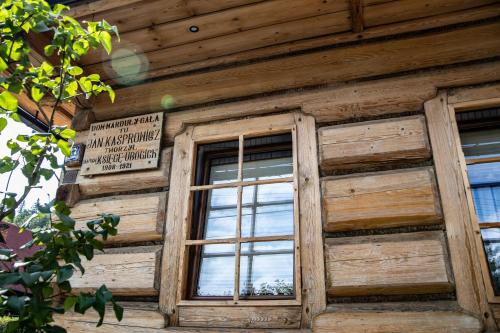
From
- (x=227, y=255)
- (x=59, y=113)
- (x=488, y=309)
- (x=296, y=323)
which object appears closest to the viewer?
(x=488, y=309)

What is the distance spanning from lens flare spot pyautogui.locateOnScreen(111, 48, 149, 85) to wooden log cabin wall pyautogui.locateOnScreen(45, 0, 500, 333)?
0.04ft

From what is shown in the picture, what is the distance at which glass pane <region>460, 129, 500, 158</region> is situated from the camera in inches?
101

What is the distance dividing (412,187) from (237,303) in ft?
4.37

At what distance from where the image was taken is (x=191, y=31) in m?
2.93

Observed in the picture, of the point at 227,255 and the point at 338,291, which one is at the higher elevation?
the point at 227,255

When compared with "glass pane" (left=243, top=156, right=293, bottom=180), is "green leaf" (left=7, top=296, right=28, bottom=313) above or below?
below

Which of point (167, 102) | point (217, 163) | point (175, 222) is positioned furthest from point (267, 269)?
point (167, 102)

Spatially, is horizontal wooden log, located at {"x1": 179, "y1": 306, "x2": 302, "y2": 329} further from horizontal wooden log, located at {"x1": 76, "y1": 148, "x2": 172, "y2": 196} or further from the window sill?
horizontal wooden log, located at {"x1": 76, "y1": 148, "x2": 172, "y2": 196}

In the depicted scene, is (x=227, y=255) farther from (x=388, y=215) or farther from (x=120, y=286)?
(x=388, y=215)

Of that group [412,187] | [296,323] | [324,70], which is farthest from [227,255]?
[324,70]

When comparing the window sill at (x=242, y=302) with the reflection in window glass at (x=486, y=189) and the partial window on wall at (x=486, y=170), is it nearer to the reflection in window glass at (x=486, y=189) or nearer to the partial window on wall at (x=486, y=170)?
the partial window on wall at (x=486, y=170)

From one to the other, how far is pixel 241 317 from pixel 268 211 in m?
0.75

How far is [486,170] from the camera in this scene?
249 centimetres

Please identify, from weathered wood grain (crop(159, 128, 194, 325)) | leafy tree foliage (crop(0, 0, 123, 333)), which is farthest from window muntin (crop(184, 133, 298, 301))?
leafy tree foliage (crop(0, 0, 123, 333))
